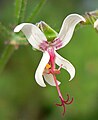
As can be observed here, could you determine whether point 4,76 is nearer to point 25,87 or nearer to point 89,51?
point 25,87

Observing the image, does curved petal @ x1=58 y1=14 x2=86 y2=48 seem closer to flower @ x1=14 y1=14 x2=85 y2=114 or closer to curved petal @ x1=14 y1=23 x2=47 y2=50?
flower @ x1=14 y1=14 x2=85 y2=114

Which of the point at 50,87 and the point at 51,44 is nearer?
the point at 51,44

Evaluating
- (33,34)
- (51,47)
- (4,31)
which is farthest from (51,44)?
(4,31)

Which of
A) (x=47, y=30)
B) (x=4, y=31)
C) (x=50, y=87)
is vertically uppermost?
(x=4, y=31)

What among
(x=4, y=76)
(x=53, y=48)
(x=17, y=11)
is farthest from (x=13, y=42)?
(x=4, y=76)

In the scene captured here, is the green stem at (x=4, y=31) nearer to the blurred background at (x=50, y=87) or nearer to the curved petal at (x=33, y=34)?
the curved petal at (x=33, y=34)

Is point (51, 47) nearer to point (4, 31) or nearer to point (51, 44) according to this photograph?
point (51, 44)

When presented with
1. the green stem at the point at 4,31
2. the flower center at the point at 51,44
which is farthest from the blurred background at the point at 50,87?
the flower center at the point at 51,44
